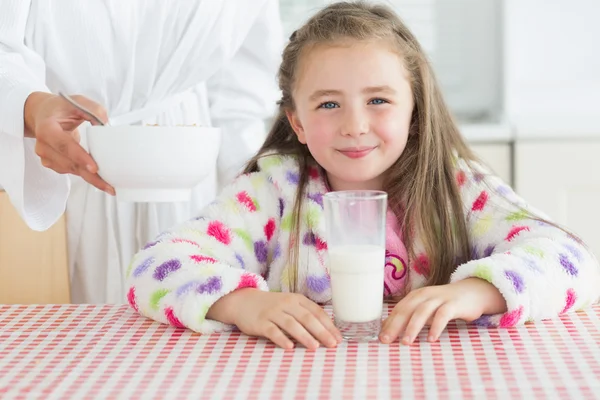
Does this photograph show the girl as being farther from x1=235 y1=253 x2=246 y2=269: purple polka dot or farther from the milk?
the milk

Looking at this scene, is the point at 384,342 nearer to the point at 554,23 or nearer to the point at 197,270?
the point at 197,270

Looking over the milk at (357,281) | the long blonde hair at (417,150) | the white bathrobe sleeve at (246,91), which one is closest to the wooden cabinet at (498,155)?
the white bathrobe sleeve at (246,91)

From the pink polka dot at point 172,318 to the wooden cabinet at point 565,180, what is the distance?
1766 millimetres

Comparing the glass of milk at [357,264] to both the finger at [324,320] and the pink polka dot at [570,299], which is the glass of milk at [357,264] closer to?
the finger at [324,320]

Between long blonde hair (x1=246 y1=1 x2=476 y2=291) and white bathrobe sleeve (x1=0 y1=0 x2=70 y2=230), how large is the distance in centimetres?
45

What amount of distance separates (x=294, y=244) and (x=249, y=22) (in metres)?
0.65

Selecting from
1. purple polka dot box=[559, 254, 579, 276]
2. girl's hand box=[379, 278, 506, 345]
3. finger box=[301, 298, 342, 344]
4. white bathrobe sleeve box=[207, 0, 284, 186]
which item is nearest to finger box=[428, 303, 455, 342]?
girl's hand box=[379, 278, 506, 345]

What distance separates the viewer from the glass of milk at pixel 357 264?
949 millimetres

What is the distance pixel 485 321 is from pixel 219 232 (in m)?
0.49

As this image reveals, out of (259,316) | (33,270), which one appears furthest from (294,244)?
(33,270)

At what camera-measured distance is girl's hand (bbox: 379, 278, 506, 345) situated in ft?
3.15

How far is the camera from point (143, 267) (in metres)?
1.17

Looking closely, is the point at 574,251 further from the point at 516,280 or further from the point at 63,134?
the point at 63,134

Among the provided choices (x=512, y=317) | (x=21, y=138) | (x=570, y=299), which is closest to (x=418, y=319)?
(x=512, y=317)
